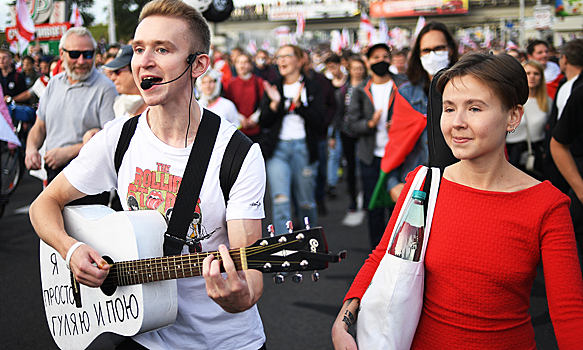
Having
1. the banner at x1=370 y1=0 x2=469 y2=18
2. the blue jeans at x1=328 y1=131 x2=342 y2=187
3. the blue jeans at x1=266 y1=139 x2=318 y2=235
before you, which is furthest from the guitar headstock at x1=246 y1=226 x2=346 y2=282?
the banner at x1=370 y1=0 x2=469 y2=18

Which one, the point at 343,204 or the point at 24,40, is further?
the point at 24,40

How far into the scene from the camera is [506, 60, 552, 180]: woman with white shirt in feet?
17.8

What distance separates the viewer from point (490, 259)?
1.65 m

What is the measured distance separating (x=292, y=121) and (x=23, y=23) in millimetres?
10149

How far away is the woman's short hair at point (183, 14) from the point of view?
2.00 m

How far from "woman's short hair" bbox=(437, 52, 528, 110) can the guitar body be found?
3.91ft

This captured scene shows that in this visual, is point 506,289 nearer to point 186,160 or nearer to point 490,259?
point 490,259

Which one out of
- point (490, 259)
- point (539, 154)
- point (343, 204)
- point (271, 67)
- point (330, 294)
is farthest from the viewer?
point (271, 67)

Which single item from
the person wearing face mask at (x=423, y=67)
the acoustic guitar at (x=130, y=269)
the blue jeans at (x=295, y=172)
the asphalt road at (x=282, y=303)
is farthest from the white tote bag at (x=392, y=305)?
the blue jeans at (x=295, y=172)

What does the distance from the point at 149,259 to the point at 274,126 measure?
3.73m

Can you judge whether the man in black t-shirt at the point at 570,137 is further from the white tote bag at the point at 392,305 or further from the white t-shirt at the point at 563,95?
the white tote bag at the point at 392,305

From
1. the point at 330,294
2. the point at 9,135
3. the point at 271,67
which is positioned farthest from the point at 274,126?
the point at 271,67

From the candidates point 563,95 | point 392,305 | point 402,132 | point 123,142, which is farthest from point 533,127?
point 123,142

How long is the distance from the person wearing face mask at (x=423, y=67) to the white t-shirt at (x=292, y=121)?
1.73m
